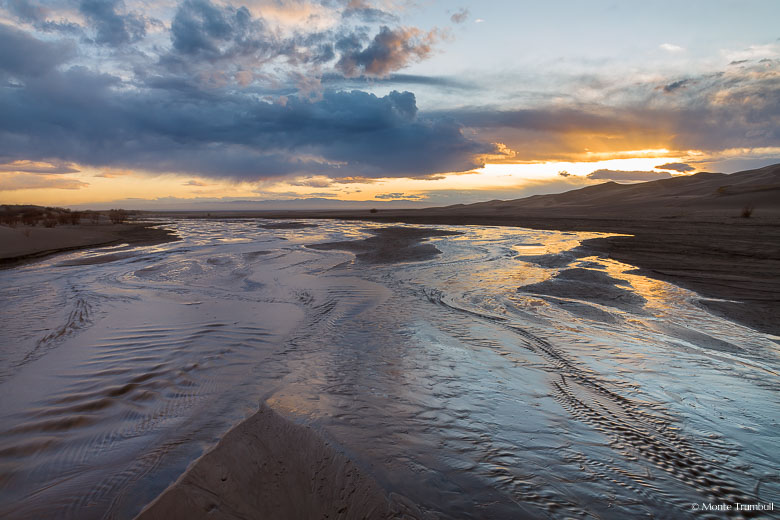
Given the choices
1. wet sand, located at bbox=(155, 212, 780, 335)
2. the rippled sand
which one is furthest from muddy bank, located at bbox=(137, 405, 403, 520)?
wet sand, located at bbox=(155, 212, 780, 335)

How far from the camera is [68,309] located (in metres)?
8.30

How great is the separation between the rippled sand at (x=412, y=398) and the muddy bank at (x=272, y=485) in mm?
36

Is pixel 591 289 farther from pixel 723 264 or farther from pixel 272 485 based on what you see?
pixel 272 485

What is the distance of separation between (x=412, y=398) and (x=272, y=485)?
1903 mm

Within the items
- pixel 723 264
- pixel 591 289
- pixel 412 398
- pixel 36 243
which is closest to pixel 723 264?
pixel 723 264

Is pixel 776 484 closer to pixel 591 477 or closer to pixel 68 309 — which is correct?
pixel 591 477

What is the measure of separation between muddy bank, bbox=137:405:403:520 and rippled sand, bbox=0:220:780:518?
4 cm

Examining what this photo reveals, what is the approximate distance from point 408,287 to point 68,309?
7919 mm

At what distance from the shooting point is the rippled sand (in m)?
2.93

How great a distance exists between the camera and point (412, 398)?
4.43 m

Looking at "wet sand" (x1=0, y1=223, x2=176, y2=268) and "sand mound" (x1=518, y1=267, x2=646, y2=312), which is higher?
"wet sand" (x1=0, y1=223, x2=176, y2=268)

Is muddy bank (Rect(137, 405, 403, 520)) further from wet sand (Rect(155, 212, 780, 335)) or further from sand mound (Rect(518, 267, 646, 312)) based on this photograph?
wet sand (Rect(155, 212, 780, 335))

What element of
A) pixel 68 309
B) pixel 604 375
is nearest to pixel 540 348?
pixel 604 375

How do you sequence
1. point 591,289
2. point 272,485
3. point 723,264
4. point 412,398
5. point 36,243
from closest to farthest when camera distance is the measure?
point 272,485
point 412,398
point 591,289
point 723,264
point 36,243
